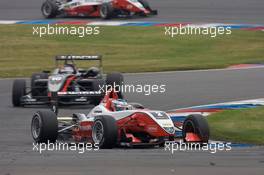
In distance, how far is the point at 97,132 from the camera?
1612 cm

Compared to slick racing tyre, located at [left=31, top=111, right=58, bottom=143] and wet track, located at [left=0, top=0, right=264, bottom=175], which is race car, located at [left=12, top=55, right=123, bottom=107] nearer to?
wet track, located at [left=0, top=0, right=264, bottom=175]

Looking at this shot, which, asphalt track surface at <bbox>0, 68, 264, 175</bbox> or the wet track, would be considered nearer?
asphalt track surface at <bbox>0, 68, 264, 175</bbox>

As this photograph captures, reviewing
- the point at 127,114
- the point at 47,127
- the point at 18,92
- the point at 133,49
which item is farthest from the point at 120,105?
the point at 133,49

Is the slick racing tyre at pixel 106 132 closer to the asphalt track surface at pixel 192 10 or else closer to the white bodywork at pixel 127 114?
the white bodywork at pixel 127 114

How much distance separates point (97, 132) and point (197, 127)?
173 cm

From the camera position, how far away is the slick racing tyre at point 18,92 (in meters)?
23.0

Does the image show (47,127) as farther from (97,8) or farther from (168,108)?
(97,8)

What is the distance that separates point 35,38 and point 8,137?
21.6m

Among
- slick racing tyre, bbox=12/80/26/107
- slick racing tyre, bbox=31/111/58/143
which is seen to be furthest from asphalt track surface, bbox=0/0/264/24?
slick racing tyre, bbox=31/111/58/143

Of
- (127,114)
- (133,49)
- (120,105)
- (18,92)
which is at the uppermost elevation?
(133,49)

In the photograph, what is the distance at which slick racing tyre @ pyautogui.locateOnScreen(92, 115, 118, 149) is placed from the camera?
15562 mm

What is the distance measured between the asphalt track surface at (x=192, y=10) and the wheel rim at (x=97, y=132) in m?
24.4

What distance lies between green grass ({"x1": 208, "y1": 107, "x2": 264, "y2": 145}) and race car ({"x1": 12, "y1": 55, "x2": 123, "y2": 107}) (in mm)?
3512

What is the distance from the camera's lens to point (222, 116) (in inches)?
782
